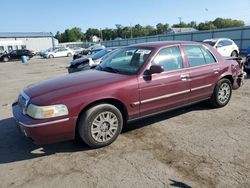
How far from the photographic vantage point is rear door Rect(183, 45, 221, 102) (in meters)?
5.04

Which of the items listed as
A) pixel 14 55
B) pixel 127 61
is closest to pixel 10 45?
pixel 14 55

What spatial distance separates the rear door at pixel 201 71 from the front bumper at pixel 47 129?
2581 mm

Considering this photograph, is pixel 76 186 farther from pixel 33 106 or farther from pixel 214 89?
pixel 214 89

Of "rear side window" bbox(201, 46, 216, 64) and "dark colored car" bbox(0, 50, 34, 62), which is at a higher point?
"rear side window" bbox(201, 46, 216, 64)

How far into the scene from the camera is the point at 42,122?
3.55 meters

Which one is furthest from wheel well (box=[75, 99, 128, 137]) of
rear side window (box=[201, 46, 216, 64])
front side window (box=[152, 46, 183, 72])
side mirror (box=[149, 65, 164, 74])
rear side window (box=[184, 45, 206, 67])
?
rear side window (box=[201, 46, 216, 64])

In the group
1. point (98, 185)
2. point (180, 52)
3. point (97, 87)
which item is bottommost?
point (98, 185)

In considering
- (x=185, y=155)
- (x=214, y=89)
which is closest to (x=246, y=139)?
(x=185, y=155)

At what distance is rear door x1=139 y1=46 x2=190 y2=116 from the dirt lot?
469 millimetres

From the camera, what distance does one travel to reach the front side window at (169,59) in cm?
464

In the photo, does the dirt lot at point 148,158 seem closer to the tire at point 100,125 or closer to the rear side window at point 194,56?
the tire at point 100,125

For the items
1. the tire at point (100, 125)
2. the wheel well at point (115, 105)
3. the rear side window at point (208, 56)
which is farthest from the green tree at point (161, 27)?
the tire at point (100, 125)

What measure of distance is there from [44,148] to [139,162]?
1.67 meters

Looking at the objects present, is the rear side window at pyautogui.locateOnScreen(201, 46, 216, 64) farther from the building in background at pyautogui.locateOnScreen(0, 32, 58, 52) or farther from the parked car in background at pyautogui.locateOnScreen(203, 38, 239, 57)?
the building in background at pyautogui.locateOnScreen(0, 32, 58, 52)
